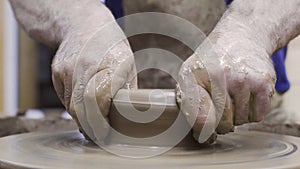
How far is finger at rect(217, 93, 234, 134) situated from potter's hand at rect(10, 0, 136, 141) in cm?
18

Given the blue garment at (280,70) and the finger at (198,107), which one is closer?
the finger at (198,107)

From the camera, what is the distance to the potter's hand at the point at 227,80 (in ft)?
2.81

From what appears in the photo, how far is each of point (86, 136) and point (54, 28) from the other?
0.31 m

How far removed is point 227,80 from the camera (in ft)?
2.86

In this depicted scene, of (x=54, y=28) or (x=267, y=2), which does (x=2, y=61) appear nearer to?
(x=54, y=28)

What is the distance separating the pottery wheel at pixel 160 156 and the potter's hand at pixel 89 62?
65 mm

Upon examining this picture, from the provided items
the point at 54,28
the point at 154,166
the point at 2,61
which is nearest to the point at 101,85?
the point at 154,166

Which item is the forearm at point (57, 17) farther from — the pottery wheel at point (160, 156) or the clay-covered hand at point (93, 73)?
the pottery wheel at point (160, 156)

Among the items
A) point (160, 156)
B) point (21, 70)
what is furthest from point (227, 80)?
point (21, 70)

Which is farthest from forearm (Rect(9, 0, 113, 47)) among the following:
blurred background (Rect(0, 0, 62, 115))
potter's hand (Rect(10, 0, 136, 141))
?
blurred background (Rect(0, 0, 62, 115))

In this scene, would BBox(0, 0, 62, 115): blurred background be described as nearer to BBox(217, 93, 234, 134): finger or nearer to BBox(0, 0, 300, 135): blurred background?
BBox(0, 0, 300, 135): blurred background

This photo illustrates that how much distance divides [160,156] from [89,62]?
0.69 feet

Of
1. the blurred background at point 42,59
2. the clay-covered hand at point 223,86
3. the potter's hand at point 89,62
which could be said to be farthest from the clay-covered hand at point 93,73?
the blurred background at point 42,59

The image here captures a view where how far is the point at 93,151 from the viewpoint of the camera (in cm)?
88
